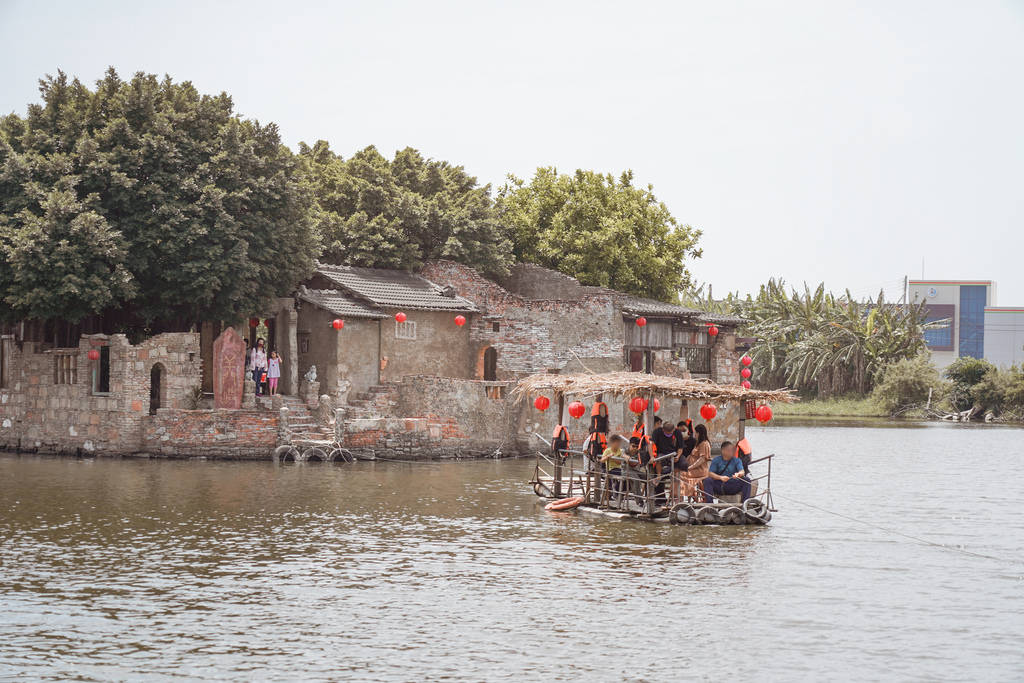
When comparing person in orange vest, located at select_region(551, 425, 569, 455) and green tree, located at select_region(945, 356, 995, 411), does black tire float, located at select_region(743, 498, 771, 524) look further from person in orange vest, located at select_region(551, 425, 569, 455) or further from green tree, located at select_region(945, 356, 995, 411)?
green tree, located at select_region(945, 356, 995, 411)

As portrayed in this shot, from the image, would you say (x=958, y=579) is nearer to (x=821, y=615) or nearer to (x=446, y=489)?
(x=821, y=615)

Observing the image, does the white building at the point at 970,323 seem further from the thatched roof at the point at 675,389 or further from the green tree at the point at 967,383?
the thatched roof at the point at 675,389

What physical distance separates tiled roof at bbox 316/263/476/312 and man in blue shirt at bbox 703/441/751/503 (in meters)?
19.6

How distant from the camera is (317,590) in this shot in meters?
16.4

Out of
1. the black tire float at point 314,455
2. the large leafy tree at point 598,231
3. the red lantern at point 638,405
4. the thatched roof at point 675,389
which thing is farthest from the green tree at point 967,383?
the red lantern at point 638,405

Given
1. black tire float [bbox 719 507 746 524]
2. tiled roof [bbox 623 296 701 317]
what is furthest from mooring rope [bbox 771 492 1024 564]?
tiled roof [bbox 623 296 701 317]

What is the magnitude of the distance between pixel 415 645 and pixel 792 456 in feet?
98.0

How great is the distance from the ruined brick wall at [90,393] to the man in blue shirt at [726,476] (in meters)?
19.5

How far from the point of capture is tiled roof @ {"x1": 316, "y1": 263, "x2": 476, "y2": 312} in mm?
40219

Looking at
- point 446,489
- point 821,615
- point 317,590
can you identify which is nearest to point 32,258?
point 446,489

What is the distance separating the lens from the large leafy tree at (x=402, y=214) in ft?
146

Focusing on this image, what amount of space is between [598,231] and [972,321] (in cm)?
6318

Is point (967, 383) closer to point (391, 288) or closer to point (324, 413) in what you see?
point (391, 288)

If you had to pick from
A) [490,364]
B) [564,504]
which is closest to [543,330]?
[490,364]
